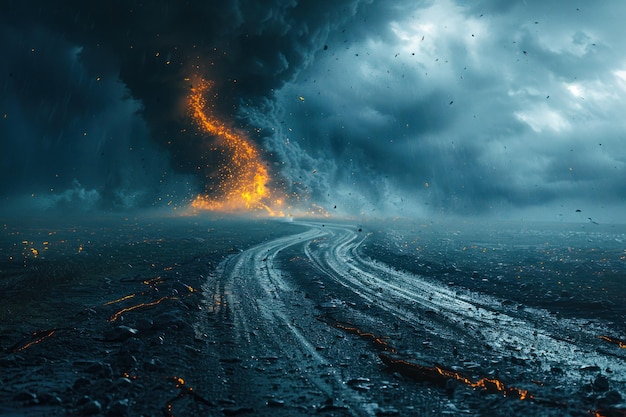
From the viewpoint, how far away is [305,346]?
7336 mm

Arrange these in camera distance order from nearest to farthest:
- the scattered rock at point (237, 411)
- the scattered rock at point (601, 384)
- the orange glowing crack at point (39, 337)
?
1. the scattered rock at point (237, 411)
2. the scattered rock at point (601, 384)
3. the orange glowing crack at point (39, 337)

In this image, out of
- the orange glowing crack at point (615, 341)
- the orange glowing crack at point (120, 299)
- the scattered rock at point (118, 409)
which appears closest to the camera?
the scattered rock at point (118, 409)

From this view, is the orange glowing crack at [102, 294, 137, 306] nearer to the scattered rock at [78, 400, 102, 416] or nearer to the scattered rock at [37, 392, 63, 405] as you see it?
the scattered rock at [37, 392, 63, 405]

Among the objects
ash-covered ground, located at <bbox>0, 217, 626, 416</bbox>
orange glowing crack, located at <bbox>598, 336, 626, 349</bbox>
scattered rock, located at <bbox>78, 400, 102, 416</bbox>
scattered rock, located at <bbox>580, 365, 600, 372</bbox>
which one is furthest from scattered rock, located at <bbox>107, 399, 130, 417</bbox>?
orange glowing crack, located at <bbox>598, 336, 626, 349</bbox>

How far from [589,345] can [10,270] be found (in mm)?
22399

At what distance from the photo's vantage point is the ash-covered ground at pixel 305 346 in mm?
4992

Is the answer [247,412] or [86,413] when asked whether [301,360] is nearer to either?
[247,412]

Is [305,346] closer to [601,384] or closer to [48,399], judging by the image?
[48,399]

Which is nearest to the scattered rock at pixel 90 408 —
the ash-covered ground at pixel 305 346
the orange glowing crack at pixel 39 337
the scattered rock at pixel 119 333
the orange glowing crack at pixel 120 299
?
the ash-covered ground at pixel 305 346

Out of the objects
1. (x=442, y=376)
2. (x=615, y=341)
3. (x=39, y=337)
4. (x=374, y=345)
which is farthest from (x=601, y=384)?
(x=39, y=337)

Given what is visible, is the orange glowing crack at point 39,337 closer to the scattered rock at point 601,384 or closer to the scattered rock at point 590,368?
the scattered rock at point 601,384

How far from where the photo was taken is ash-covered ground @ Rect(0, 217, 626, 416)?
4.99 meters

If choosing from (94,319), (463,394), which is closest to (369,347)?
(463,394)

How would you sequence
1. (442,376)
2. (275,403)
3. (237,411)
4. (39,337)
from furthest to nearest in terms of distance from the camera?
(39,337) → (442,376) → (275,403) → (237,411)
